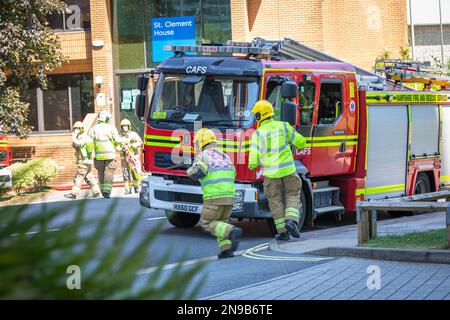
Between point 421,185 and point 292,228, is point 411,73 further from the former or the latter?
point 292,228

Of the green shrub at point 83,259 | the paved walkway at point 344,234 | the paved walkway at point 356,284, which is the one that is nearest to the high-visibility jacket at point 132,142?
the paved walkway at point 344,234

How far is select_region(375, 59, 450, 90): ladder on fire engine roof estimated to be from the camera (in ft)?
57.8

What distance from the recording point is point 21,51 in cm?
2127

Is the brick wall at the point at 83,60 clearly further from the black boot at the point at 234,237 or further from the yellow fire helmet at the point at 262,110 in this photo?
the black boot at the point at 234,237

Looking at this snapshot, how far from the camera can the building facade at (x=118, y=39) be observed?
A: 26516mm

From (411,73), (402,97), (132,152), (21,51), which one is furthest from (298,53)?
(21,51)

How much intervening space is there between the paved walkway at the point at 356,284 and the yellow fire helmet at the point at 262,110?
3214mm

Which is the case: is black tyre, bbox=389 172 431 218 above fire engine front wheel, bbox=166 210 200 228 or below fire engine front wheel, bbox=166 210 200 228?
A: above

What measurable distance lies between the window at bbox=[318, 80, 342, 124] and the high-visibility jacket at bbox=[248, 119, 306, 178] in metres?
1.89

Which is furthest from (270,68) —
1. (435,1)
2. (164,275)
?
(435,1)

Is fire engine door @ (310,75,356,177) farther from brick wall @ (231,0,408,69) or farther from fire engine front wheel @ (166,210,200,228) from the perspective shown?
brick wall @ (231,0,408,69)

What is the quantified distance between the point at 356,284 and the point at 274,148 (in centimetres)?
423

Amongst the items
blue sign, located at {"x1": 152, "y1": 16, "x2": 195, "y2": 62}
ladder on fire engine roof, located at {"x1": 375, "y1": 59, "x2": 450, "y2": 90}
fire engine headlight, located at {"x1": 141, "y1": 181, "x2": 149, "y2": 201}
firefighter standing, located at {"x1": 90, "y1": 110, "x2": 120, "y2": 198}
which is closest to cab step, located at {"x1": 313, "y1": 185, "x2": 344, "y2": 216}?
fire engine headlight, located at {"x1": 141, "y1": 181, "x2": 149, "y2": 201}

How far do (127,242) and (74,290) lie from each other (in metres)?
0.08
